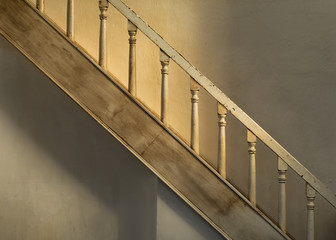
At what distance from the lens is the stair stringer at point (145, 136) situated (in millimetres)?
3400

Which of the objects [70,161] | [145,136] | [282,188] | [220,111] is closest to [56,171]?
[70,161]

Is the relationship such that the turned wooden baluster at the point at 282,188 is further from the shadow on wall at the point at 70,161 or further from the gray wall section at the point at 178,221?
the shadow on wall at the point at 70,161

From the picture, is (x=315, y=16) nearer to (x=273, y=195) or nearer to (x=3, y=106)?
(x=273, y=195)

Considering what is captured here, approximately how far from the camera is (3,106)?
4043mm

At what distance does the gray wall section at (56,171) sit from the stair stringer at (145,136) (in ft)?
2.01

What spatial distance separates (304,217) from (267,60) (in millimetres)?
1139

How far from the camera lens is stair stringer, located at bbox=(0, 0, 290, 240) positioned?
3.40 metres

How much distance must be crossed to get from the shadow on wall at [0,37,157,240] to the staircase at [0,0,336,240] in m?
0.65

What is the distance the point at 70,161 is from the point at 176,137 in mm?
1043

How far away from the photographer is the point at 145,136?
3.43m

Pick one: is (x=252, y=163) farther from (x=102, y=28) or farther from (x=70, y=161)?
(x=70, y=161)

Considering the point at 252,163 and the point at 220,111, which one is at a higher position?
the point at 220,111

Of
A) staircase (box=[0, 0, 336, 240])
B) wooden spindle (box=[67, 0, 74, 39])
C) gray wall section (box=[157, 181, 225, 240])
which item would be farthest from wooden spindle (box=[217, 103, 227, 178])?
wooden spindle (box=[67, 0, 74, 39])

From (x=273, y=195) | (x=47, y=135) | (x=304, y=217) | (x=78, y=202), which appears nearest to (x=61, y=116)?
(x=47, y=135)
